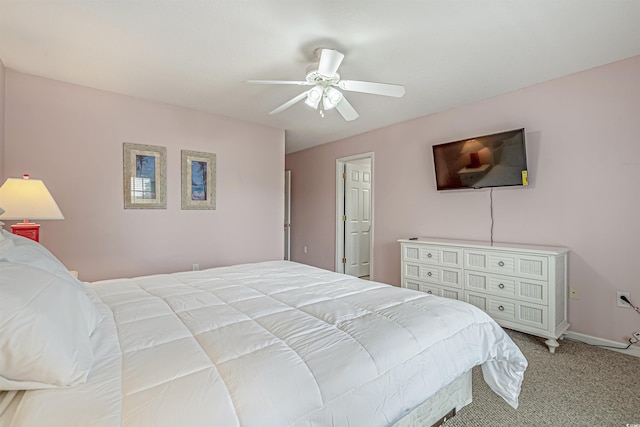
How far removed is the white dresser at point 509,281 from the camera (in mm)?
2406

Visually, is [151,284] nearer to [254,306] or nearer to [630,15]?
[254,306]

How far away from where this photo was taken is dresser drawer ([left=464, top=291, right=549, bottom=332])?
2.44 meters

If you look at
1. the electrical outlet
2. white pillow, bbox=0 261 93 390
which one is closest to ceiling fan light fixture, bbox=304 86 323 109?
white pillow, bbox=0 261 93 390

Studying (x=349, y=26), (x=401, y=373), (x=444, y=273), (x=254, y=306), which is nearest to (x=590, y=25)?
(x=349, y=26)

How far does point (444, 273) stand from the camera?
3043 mm

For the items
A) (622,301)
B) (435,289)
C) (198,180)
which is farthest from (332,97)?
(622,301)

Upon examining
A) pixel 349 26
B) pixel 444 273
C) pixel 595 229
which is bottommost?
pixel 444 273

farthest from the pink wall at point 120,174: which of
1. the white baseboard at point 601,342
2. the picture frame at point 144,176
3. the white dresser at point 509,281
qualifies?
the white baseboard at point 601,342

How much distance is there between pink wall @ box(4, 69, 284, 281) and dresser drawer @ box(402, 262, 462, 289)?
1.96 meters

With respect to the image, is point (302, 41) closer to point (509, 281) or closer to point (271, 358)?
point (271, 358)

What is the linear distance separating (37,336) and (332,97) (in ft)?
7.01

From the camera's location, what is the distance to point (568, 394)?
1.81 meters

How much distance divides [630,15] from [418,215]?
242 centimetres

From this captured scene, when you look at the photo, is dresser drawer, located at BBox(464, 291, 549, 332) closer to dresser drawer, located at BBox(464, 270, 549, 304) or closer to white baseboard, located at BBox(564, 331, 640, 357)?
dresser drawer, located at BBox(464, 270, 549, 304)
